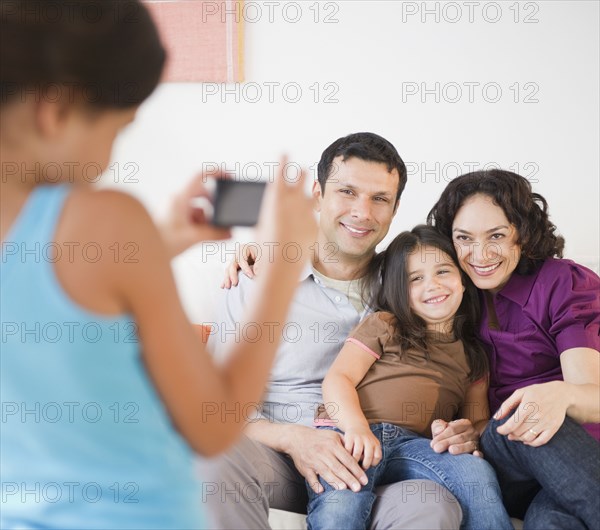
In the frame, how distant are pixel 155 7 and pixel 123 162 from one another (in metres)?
0.58

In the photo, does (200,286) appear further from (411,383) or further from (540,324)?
(540,324)

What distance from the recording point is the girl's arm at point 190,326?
23.2 inches

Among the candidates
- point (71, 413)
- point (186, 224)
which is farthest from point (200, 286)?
point (71, 413)

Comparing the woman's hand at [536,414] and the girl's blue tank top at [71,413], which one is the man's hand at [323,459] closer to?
the woman's hand at [536,414]

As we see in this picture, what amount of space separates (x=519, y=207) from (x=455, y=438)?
1.96 ft

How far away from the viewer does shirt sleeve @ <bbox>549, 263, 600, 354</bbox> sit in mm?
1680

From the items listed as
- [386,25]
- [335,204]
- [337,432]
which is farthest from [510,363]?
[386,25]

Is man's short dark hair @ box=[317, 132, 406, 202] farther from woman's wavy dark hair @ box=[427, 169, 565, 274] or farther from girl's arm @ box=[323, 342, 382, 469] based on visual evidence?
girl's arm @ box=[323, 342, 382, 469]

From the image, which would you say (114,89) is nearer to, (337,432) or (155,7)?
(337,432)

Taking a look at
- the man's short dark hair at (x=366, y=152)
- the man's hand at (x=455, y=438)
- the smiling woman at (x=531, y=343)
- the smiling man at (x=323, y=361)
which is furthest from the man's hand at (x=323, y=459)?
the man's short dark hair at (x=366, y=152)

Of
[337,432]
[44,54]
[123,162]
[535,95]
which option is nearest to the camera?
[44,54]

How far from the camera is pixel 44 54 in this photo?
0.58 meters

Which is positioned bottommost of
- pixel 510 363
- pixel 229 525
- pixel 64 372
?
pixel 229 525

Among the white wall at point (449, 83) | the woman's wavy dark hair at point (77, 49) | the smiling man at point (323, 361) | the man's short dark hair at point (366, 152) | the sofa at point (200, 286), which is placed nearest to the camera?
the woman's wavy dark hair at point (77, 49)
